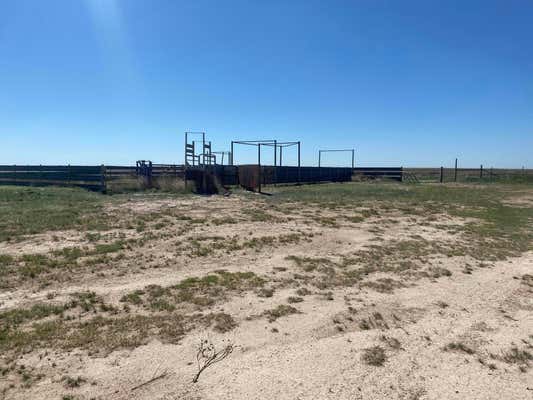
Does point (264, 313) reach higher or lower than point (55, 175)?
lower

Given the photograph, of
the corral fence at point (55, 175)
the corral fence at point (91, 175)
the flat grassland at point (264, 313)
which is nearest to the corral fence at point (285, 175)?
the corral fence at point (91, 175)

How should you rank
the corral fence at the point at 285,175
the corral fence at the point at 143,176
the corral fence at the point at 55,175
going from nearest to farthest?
1. the corral fence at the point at 143,176
2. the corral fence at the point at 55,175
3. the corral fence at the point at 285,175

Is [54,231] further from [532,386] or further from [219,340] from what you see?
[532,386]

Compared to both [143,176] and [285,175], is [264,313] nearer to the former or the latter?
[143,176]

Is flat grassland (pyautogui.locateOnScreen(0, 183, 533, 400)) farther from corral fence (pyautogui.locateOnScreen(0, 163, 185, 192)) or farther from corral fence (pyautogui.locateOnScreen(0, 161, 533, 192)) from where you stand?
corral fence (pyautogui.locateOnScreen(0, 163, 185, 192))

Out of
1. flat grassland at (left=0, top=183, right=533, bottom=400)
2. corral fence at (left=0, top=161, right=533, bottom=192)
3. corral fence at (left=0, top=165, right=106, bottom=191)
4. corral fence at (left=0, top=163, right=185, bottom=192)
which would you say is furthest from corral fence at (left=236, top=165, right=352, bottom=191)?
flat grassland at (left=0, top=183, right=533, bottom=400)

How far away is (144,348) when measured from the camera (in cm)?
346

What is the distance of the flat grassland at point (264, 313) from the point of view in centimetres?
304

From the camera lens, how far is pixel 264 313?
4.29m

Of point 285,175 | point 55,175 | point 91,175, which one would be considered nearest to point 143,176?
point 91,175

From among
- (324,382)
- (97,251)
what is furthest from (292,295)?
(97,251)

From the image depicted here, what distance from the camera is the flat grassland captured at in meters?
3.04

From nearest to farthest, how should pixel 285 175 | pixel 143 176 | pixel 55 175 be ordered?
pixel 143 176 → pixel 55 175 → pixel 285 175

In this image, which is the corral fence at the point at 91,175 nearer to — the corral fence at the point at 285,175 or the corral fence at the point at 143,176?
the corral fence at the point at 143,176
